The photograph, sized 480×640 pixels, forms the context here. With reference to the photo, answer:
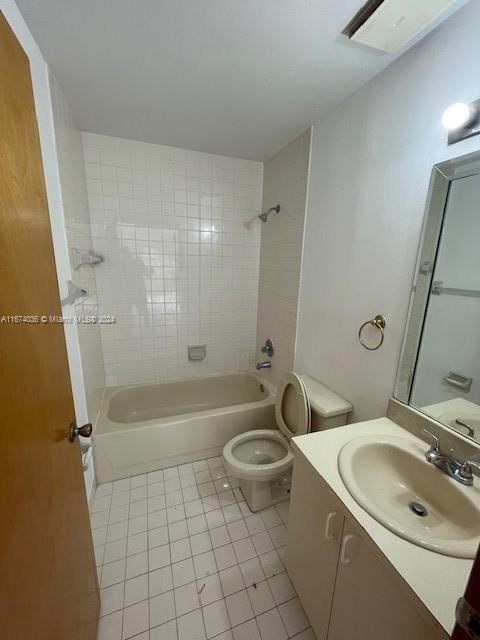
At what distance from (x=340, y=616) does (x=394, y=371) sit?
0.91m

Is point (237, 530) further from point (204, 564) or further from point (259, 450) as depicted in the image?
point (259, 450)

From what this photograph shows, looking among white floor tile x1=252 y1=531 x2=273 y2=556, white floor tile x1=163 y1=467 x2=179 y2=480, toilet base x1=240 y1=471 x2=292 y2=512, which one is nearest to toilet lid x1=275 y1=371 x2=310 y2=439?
toilet base x1=240 y1=471 x2=292 y2=512

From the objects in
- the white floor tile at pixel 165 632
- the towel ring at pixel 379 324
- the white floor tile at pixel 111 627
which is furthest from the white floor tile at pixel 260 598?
the towel ring at pixel 379 324

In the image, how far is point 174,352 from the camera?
247 centimetres

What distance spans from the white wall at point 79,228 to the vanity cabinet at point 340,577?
141 centimetres

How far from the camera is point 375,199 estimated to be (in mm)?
1260

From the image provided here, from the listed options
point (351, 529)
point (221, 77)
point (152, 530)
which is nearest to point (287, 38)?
point (221, 77)

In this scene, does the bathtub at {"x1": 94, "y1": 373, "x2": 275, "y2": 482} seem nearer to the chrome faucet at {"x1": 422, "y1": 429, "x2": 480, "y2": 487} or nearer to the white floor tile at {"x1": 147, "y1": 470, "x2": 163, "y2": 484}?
the white floor tile at {"x1": 147, "y1": 470, "x2": 163, "y2": 484}

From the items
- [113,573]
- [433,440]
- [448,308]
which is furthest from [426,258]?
[113,573]

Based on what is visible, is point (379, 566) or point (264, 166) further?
point (264, 166)

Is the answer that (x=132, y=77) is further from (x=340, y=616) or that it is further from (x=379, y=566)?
(x=340, y=616)

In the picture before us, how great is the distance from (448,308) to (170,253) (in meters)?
1.98

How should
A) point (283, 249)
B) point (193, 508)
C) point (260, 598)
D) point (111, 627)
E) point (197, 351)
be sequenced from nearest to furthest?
1. point (111, 627)
2. point (260, 598)
3. point (193, 508)
4. point (283, 249)
5. point (197, 351)

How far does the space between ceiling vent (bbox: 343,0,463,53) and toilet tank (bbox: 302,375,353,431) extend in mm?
1629
